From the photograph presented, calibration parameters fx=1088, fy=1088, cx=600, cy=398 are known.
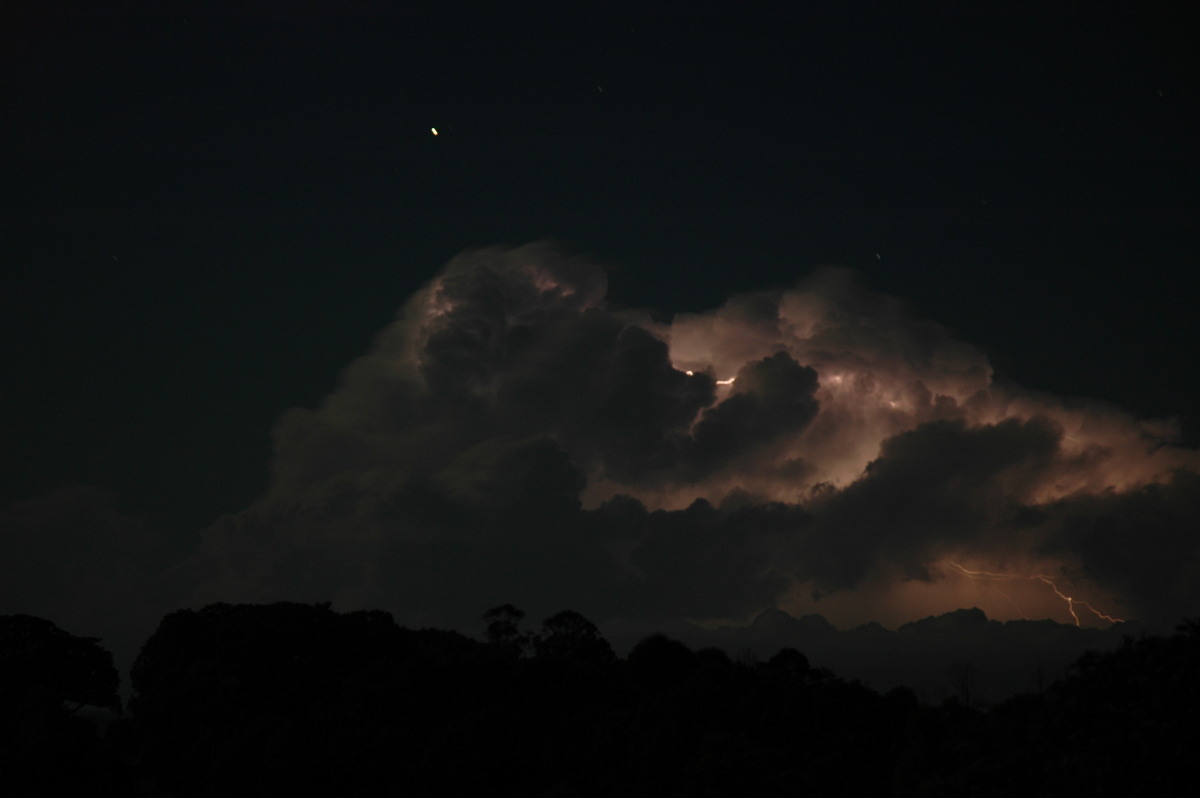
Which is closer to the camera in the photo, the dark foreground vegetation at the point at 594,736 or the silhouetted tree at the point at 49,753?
the dark foreground vegetation at the point at 594,736

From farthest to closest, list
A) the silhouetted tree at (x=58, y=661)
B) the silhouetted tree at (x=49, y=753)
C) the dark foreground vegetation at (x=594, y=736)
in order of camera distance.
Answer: the silhouetted tree at (x=58, y=661), the silhouetted tree at (x=49, y=753), the dark foreground vegetation at (x=594, y=736)

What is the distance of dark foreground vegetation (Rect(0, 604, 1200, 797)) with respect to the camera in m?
20.7

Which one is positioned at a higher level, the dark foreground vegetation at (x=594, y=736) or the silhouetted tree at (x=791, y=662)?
the silhouetted tree at (x=791, y=662)

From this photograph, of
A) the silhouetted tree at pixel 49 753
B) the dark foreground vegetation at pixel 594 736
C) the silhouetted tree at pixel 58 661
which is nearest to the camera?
the dark foreground vegetation at pixel 594 736

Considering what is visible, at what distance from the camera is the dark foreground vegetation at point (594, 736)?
2073 centimetres

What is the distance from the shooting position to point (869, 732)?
174ft

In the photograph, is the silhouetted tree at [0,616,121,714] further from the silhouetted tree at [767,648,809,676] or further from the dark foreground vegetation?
the silhouetted tree at [767,648,809,676]

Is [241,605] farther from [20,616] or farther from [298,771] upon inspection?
[298,771]

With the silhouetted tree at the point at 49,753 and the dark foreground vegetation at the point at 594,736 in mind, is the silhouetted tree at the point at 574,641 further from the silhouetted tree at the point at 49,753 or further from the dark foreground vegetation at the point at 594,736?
the silhouetted tree at the point at 49,753

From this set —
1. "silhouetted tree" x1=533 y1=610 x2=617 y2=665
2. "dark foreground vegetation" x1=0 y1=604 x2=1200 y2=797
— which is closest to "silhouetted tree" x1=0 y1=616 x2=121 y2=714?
"dark foreground vegetation" x1=0 y1=604 x2=1200 y2=797

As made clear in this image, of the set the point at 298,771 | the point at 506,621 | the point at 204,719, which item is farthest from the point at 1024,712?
the point at 506,621

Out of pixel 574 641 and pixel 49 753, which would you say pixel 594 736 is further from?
pixel 574 641

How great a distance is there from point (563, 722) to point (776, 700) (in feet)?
36.5

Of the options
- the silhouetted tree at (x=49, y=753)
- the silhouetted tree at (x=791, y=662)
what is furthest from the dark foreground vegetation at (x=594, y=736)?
the silhouetted tree at (x=791, y=662)
